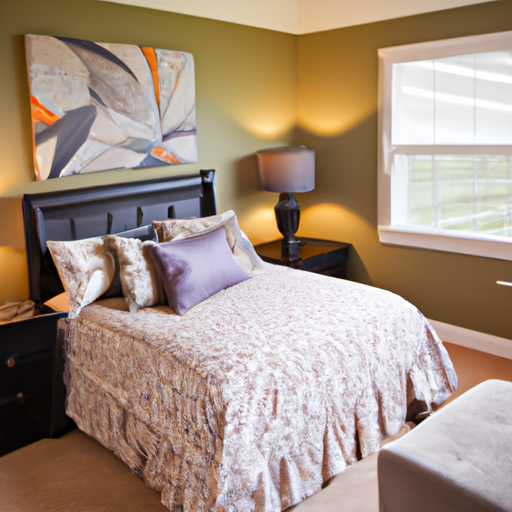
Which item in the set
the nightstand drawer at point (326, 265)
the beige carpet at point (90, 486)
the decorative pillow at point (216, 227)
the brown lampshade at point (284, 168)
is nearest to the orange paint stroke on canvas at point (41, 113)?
the decorative pillow at point (216, 227)

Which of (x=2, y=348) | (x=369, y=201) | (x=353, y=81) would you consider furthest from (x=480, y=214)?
(x=2, y=348)

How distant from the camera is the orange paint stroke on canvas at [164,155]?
379 cm

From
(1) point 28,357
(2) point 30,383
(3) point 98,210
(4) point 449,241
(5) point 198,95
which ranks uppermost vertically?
(5) point 198,95

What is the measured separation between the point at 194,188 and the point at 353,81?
157cm

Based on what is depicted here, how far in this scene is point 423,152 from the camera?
413 cm

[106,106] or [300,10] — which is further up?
[300,10]

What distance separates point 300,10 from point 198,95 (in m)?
1.31

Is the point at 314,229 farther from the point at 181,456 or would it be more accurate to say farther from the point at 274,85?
the point at 181,456

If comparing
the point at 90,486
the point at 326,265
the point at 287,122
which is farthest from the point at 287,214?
the point at 90,486

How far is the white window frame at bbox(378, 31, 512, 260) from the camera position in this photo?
370 centimetres

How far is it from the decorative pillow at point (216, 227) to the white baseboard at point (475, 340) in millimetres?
1551

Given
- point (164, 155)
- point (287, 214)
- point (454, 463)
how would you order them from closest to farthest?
point (454, 463), point (164, 155), point (287, 214)

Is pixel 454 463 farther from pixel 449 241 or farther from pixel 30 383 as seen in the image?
pixel 449 241

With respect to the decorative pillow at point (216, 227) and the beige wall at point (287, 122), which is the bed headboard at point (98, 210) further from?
the decorative pillow at point (216, 227)
